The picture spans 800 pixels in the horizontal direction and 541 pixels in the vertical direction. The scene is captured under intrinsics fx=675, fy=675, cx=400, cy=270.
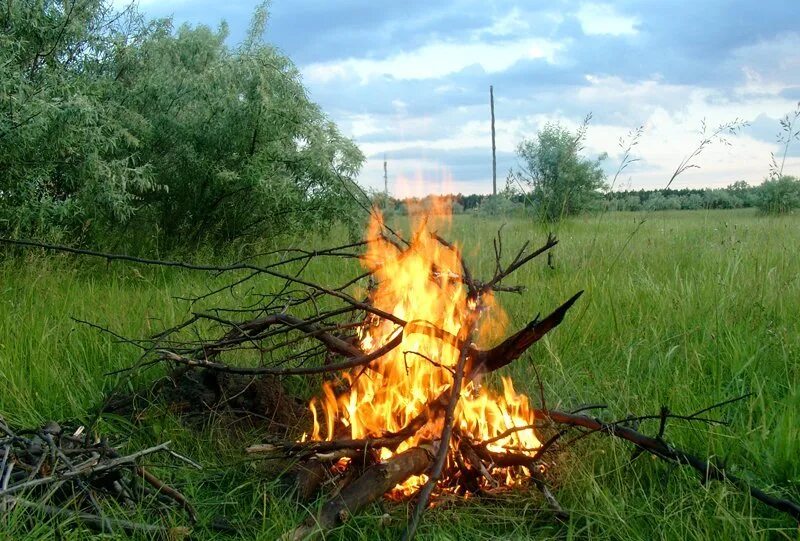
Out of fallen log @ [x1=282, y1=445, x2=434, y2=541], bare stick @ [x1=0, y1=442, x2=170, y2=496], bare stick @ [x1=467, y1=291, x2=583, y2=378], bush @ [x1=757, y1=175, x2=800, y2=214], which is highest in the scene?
bush @ [x1=757, y1=175, x2=800, y2=214]

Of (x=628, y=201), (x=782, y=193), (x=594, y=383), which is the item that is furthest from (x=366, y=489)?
(x=782, y=193)

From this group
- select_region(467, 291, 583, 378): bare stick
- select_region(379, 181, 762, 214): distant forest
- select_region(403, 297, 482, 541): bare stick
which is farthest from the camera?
select_region(379, 181, 762, 214): distant forest

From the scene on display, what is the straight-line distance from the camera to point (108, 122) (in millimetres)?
7363

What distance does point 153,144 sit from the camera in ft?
29.2

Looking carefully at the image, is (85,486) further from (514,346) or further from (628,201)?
(628,201)

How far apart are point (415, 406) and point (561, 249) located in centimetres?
531

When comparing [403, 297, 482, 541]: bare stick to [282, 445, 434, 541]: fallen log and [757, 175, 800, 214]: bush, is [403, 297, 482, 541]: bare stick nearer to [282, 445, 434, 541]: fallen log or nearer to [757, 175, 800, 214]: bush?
[282, 445, 434, 541]: fallen log

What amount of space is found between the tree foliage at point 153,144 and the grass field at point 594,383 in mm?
986

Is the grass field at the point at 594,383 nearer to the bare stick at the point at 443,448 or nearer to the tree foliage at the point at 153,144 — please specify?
the bare stick at the point at 443,448

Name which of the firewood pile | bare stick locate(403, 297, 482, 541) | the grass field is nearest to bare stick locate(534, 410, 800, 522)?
the grass field

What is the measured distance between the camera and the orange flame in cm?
295

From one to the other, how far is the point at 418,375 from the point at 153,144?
7.04m

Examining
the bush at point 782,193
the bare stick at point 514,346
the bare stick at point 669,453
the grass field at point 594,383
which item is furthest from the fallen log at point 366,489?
the bush at point 782,193

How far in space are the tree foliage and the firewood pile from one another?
4.32 m
